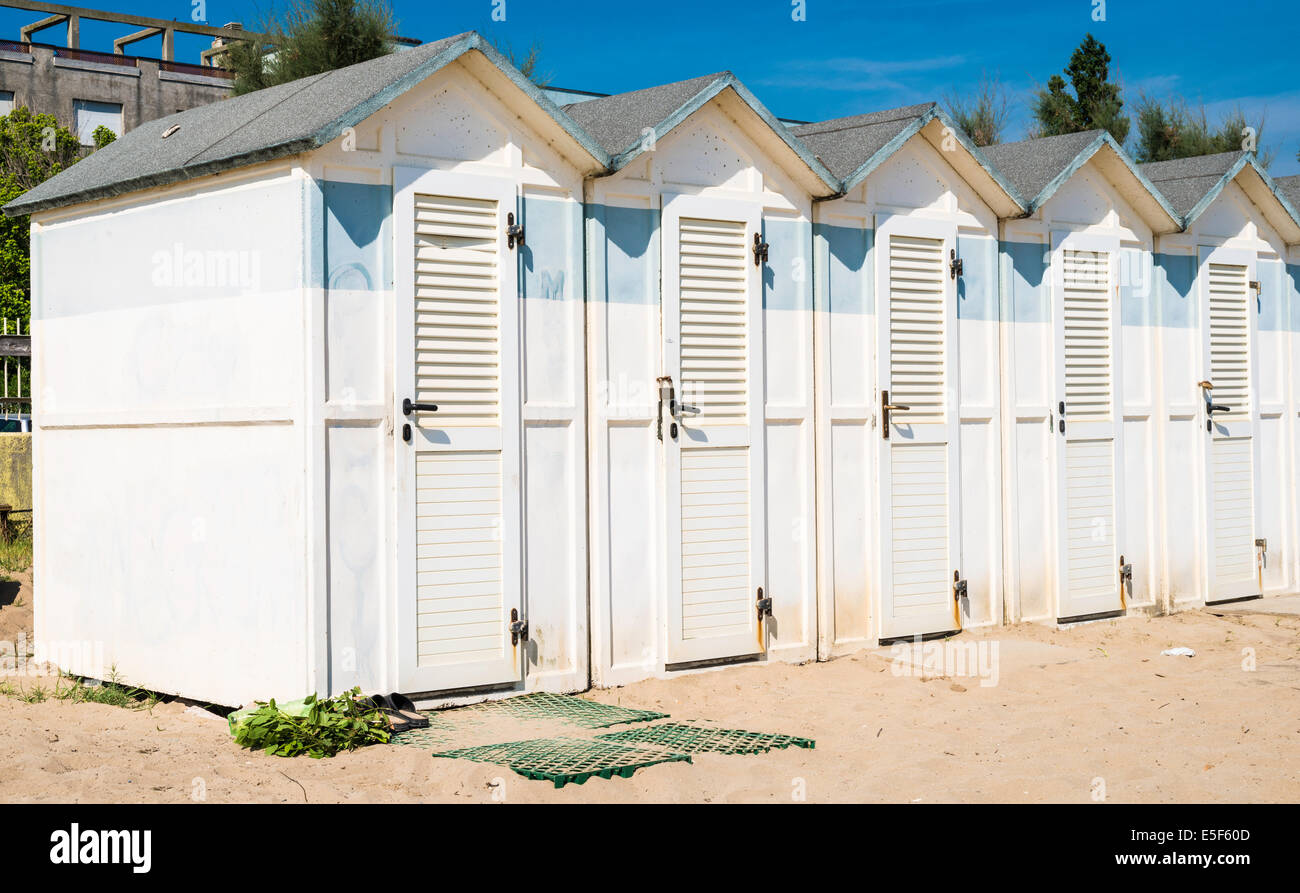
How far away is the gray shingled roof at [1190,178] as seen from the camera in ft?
37.6

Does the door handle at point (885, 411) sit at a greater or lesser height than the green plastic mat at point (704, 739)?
greater

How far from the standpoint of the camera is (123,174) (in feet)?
27.0

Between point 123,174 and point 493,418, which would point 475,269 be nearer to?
point 493,418

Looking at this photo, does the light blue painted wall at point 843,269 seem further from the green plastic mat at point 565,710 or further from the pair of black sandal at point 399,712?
the pair of black sandal at point 399,712

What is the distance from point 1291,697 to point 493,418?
16.1 ft

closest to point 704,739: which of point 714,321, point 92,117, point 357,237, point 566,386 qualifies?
point 566,386

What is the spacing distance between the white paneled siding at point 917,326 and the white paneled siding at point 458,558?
3322 millimetres

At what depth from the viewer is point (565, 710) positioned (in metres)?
7.46

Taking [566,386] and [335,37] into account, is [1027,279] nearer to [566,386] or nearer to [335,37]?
[566,386]

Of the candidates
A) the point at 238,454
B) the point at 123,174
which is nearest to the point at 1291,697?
the point at 238,454

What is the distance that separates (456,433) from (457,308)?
70cm

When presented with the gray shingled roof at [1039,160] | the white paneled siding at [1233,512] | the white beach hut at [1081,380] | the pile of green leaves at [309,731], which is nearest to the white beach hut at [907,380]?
the white beach hut at [1081,380]

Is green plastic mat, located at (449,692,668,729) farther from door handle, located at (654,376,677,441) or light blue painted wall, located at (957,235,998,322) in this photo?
light blue painted wall, located at (957,235,998,322)

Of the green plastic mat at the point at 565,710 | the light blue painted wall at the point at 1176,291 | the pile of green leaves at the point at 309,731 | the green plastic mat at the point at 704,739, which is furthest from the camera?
the light blue painted wall at the point at 1176,291
